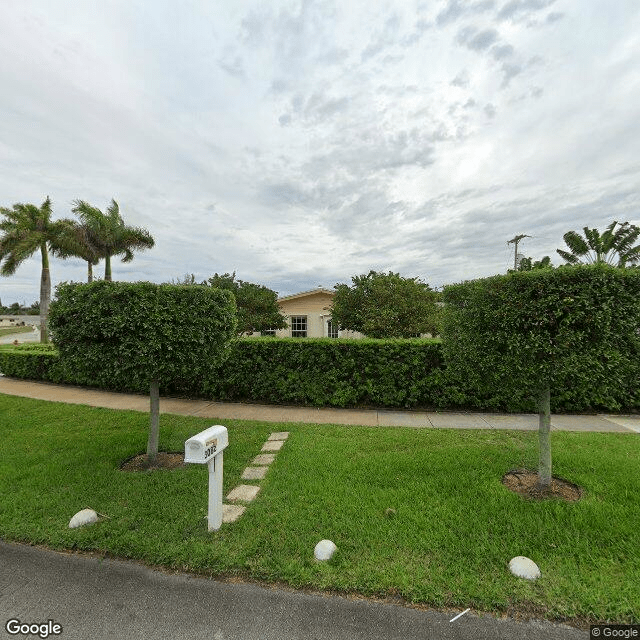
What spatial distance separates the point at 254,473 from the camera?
385 cm

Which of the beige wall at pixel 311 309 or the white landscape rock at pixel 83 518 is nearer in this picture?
the white landscape rock at pixel 83 518

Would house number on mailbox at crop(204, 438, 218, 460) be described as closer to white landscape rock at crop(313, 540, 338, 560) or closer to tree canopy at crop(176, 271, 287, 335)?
white landscape rock at crop(313, 540, 338, 560)

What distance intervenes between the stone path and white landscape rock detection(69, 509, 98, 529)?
3.53 ft

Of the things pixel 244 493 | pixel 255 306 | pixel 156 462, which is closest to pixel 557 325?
pixel 244 493

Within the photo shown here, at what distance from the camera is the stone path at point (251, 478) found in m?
3.07

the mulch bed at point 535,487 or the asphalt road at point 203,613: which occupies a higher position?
the mulch bed at point 535,487

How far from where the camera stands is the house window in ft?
65.7

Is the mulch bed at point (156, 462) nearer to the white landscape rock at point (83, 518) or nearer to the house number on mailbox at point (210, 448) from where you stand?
the white landscape rock at point (83, 518)

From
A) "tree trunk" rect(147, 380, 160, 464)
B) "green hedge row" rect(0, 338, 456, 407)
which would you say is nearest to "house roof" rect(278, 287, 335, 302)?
"green hedge row" rect(0, 338, 456, 407)

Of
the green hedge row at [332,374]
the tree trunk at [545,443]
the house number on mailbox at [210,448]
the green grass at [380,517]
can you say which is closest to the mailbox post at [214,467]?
the house number on mailbox at [210,448]

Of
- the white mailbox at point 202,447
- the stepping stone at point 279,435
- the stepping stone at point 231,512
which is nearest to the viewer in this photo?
the white mailbox at point 202,447

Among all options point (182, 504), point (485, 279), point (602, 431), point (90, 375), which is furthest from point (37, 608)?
point (602, 431)

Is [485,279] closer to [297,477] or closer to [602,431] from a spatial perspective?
[297,477]

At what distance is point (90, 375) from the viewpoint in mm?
3719
